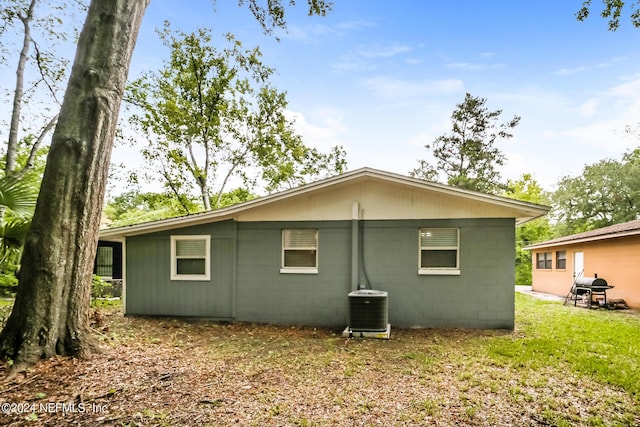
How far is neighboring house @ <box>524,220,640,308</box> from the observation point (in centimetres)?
1057

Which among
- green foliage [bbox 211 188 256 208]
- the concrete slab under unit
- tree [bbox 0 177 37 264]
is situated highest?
green foliage [bbox 211 188 256 208]

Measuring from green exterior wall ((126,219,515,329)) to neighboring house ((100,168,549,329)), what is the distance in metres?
0.02

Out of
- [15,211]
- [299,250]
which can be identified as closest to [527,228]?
[299,250]

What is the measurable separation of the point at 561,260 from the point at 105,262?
65.4ft

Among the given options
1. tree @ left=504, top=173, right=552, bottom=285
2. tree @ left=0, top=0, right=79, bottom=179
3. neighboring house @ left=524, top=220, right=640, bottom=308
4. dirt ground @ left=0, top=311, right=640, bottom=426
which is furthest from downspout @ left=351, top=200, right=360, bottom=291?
tree @ left=504, top=173, right=552, bottom=285

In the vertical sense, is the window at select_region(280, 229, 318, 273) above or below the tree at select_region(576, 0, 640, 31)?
below

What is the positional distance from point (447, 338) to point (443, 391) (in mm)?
2706

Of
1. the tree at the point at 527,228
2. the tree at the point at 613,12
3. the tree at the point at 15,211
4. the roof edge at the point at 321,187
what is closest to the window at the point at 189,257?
the roof edge at the point at 321,187

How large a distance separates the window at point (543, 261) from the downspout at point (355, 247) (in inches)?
509

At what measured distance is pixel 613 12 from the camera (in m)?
5.85

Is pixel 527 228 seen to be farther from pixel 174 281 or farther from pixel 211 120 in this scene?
pixel 174 281

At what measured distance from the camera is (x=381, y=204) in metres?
7.45

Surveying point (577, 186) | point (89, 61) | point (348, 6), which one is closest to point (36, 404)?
point (89, 61)

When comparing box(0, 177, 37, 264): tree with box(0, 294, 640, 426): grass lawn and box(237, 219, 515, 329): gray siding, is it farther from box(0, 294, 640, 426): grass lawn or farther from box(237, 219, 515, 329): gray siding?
box(237, 219, 515, 329): gray siding
